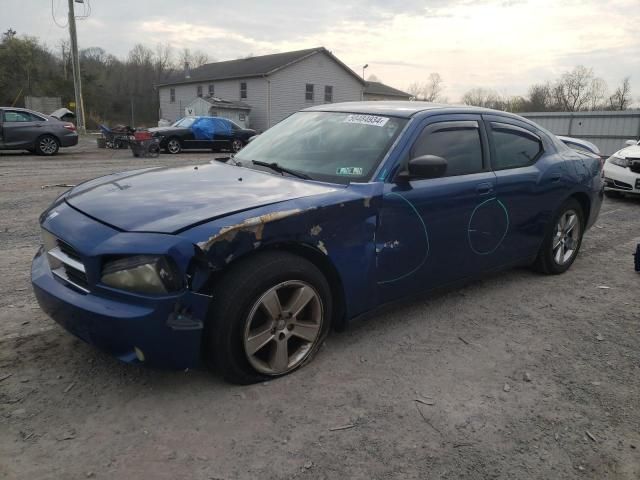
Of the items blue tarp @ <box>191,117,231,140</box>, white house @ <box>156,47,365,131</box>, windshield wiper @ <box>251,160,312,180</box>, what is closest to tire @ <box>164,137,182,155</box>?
blue tarp @ <box>191,117,231,140</box>

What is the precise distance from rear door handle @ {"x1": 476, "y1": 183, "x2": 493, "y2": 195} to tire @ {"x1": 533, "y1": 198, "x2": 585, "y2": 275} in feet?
3.62

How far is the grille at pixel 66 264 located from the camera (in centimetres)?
256

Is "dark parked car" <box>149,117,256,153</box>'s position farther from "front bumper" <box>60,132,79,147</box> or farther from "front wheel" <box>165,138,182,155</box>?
"front bumper" <box>60,132,79,147</box>

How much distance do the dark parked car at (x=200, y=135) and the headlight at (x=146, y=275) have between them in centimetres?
1597

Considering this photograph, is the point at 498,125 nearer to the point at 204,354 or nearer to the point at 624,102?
the point at 204,354

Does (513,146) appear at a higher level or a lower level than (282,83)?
lower

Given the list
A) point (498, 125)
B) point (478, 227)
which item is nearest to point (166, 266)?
point (478, 227)

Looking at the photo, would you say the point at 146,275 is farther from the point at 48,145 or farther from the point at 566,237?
the point at 48,145

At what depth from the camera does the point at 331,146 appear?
354cm

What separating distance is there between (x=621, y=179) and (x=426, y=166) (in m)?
A: 8.00

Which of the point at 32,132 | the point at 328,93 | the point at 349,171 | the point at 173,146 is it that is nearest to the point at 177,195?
the point at 349,171

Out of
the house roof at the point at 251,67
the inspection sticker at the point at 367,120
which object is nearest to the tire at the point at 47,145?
the inspection sticker at the point at 367,120

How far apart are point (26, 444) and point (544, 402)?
8.62ft

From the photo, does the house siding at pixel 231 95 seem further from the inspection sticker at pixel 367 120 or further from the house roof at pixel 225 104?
the inspection sticker at pixel 367 120
